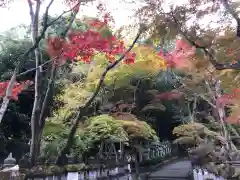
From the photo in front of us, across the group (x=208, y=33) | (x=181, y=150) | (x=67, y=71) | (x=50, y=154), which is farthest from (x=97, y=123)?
(x=181, y=150)

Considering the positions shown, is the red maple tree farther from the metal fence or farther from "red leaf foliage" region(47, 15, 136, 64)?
the metal fence

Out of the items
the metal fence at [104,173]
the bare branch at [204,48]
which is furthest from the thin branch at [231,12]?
the metal fence at [104,173]

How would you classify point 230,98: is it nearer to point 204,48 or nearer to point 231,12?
point 204,48

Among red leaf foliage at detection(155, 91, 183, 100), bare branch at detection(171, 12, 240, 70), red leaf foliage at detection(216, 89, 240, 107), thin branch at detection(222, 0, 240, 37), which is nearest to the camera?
thin branch at detection(222, 0, 240, 37)

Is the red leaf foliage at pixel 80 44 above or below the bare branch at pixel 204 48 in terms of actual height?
above

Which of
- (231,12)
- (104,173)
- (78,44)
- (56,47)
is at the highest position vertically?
(78,44)

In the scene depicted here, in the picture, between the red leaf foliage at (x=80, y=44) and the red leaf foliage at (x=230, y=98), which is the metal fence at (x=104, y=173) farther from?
the red leaf foliage at (x=230, y=98)

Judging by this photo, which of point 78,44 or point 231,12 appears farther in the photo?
point 78,44

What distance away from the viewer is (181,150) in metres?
28.4

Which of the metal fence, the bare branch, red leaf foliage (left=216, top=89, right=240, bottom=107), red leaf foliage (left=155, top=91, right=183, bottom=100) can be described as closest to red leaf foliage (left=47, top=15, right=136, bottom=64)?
the bare branch

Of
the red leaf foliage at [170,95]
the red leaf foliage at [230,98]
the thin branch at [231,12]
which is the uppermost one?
the red leaf foliage at [170,95]

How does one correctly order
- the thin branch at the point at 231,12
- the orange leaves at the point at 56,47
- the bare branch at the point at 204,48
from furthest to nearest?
the orange leaves at the point at 56,47 → the bare branch at the point at 204,48 → the thin branch at the point at 231,12

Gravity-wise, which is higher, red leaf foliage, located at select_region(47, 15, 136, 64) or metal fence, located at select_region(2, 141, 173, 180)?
red leaf foliage, located at select_region(47, 15, 136, 64)

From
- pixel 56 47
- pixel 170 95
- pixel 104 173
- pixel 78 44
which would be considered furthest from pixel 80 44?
pixel 170 95
